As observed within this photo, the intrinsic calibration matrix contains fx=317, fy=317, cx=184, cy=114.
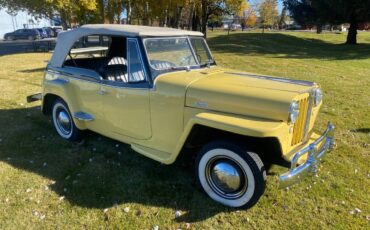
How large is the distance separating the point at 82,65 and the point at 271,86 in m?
3.36

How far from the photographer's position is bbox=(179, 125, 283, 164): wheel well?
3271 millimetres

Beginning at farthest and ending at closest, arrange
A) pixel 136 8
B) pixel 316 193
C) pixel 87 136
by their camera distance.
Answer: pixel 136 8, pixel 87 136, pixel 316 193

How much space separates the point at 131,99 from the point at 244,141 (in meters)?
1.52

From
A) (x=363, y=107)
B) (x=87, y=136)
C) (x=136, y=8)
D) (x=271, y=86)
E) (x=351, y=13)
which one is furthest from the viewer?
(x=351, y=13)

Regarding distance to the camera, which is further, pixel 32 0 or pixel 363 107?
pixel 32 0

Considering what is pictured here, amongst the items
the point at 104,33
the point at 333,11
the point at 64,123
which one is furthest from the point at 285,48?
the point at 104,33

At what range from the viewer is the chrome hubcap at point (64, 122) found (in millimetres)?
5133

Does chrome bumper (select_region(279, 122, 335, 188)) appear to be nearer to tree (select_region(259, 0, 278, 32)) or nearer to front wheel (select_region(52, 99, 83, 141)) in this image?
front wheel (select_region(52, 99, 83, 141))

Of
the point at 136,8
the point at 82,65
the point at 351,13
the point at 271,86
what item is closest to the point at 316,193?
the point at 271,86

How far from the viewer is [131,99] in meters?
3.96

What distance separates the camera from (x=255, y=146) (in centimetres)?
338

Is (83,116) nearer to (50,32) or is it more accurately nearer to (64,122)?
(64,122)

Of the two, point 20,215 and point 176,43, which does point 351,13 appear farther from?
point 20,215

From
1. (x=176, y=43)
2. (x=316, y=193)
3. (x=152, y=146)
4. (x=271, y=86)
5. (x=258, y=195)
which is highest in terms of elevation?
(x=176, y=43)
